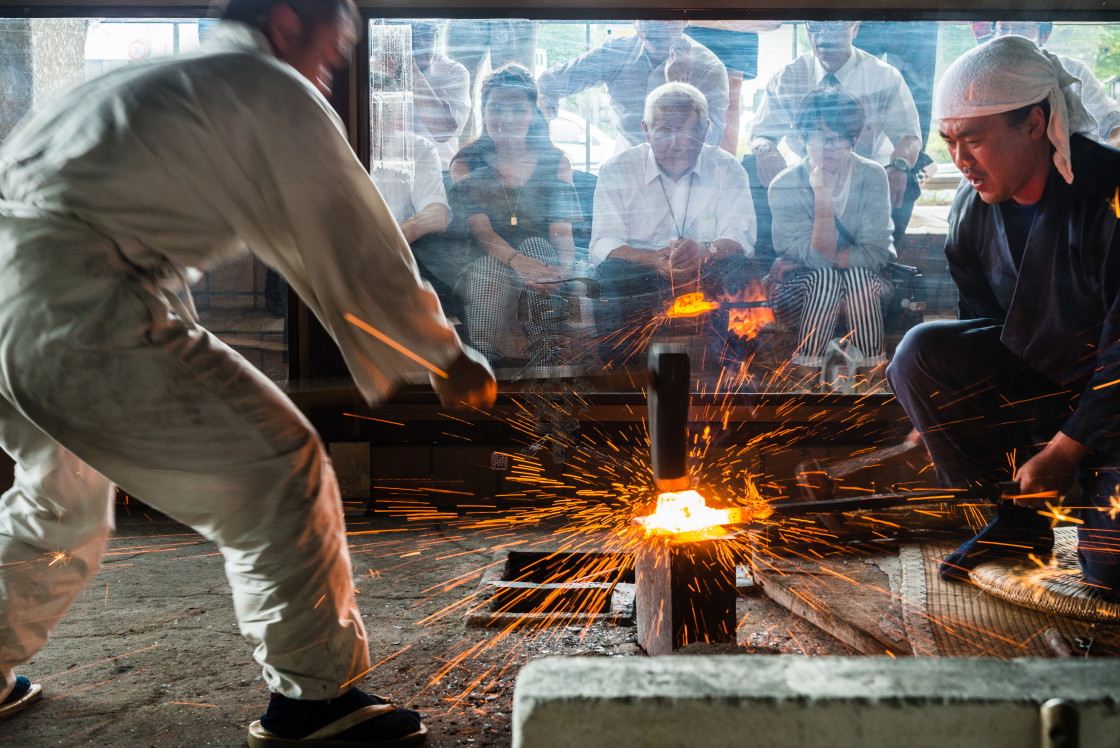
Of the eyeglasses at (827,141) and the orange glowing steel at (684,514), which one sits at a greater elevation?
the eyeglasses at (827,141)

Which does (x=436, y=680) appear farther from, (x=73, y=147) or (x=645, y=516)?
(x=73, y=147)

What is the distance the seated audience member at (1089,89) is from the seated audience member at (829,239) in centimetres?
90

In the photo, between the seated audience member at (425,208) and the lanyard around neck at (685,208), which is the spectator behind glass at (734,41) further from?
the seated audience member at (425,208)

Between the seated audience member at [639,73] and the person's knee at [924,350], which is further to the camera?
the seated audience member at [639,73]

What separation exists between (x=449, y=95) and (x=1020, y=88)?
2632mm

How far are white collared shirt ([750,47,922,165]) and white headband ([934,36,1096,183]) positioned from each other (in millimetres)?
875

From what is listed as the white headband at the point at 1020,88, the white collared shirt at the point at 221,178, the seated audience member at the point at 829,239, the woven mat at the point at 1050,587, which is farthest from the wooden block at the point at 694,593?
the seated audience member at the point at 829,239

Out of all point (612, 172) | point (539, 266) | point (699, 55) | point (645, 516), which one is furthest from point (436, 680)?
point (699, 55)

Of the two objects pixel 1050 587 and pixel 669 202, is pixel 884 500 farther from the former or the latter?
pixel 669 202

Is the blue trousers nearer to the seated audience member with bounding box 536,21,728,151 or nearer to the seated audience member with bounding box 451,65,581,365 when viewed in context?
the seated audience member with bounding box 536,21,728,151

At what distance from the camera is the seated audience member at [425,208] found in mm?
4367

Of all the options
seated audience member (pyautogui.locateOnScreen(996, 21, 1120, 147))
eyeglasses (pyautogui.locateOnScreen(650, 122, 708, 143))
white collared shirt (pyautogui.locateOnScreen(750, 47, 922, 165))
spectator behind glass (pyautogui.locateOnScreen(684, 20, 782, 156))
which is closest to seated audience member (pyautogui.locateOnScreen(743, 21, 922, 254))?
white collared shirt (pyautogui.locateOnScreen(750, 47, 922, 165))

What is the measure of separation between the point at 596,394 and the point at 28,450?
109 inches

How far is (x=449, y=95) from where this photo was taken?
4.31 m
